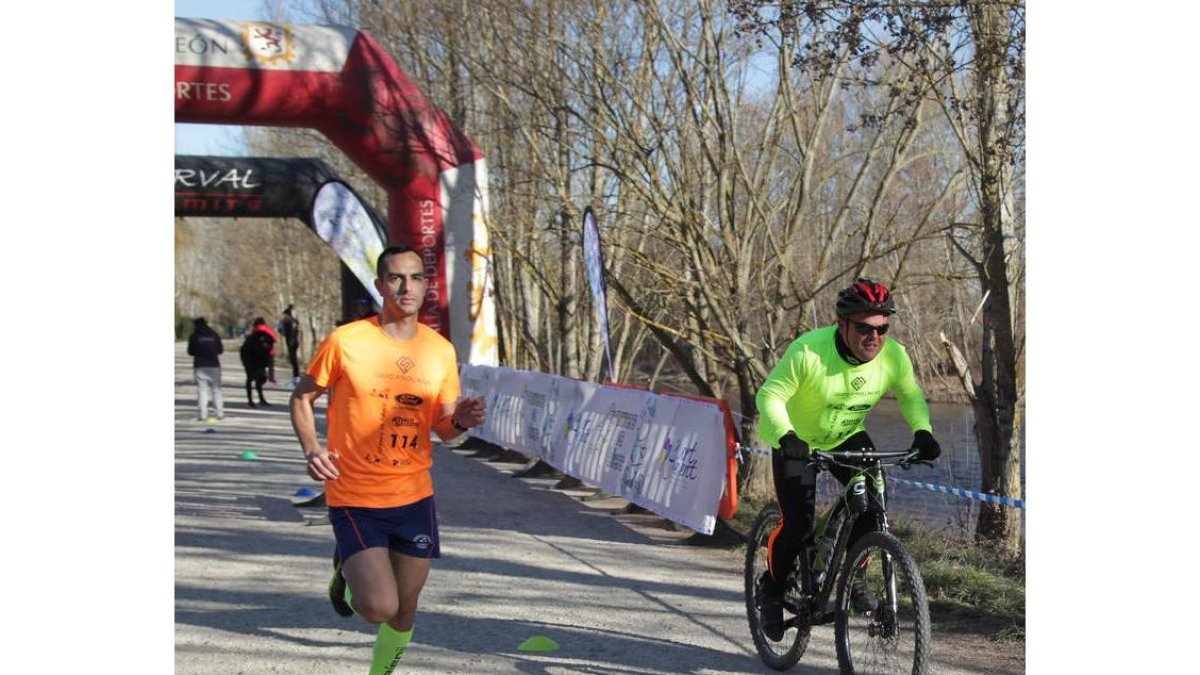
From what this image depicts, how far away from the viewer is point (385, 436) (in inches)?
210

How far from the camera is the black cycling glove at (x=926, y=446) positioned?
5441 mm

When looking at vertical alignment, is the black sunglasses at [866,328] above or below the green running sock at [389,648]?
above

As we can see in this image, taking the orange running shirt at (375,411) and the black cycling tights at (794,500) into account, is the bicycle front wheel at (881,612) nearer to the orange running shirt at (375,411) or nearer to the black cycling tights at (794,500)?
the black cycling tights at (794,500)

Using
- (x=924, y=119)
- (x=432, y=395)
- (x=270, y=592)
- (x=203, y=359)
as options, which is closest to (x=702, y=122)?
(x=924, y=119)

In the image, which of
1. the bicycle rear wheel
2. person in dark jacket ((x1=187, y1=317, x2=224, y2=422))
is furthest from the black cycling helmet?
person in dark jacket ((x1=187, y1=317, x2=224, y2=422))

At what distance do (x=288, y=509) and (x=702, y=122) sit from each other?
542cm

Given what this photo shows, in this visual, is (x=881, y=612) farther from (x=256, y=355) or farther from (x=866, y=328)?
(x=256, y=355)

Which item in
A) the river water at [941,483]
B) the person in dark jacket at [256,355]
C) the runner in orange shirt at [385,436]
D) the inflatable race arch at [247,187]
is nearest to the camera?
the runner in orange shirt at [385,436]

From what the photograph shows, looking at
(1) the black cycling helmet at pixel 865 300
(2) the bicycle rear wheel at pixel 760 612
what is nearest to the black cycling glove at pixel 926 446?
(1) the black cycling helmet at pixel 865 300

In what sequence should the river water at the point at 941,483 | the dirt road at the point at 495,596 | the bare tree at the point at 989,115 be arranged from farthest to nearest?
the river water at the point at 941,483 → the bare tree at the point at 989,115 → the dirt road at the point at 495,596

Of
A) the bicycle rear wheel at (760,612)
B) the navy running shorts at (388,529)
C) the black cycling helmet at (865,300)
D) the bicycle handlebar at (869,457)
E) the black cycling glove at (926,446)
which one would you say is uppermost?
the black cycling helmet at (865,300)

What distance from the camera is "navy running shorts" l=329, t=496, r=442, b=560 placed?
5.29m

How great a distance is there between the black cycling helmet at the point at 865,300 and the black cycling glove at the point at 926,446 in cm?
54
